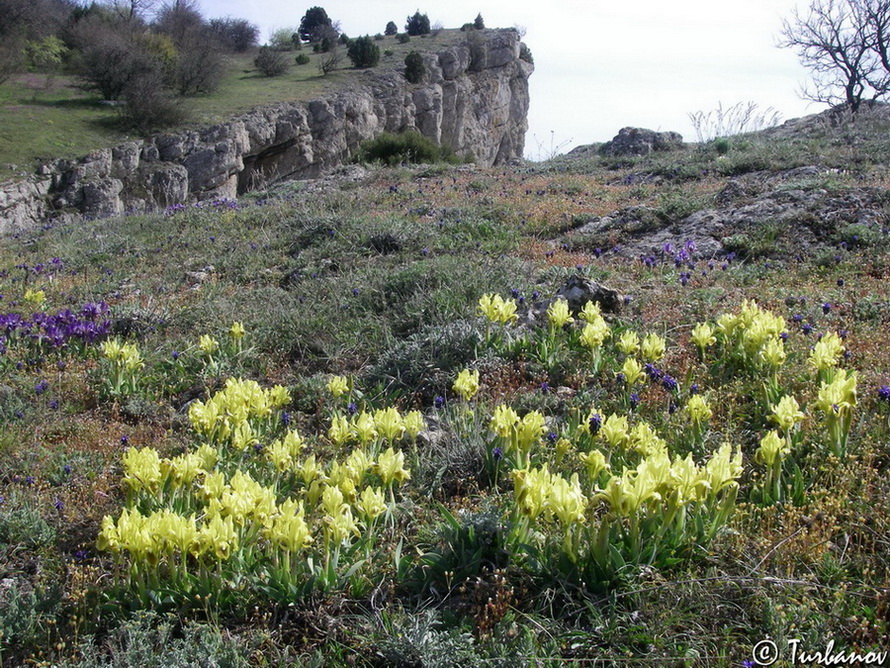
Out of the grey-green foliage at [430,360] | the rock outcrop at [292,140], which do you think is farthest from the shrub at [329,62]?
the grey-green foliage at [430,360]

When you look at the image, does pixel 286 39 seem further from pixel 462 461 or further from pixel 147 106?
pixel 462 461

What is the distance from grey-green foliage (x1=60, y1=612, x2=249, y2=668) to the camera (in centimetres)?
221

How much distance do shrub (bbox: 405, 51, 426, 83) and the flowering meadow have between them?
35.6 metres

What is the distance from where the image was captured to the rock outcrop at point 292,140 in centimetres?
2247

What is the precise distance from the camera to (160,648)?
2.38m

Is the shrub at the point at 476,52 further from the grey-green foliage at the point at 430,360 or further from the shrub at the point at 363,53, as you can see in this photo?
the grey-green foliage at the point at 430,360

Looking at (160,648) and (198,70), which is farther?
(198,70)

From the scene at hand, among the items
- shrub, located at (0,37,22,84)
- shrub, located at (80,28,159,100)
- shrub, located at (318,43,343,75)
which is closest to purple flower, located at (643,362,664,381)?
shrub, located at (80,28,159,100)

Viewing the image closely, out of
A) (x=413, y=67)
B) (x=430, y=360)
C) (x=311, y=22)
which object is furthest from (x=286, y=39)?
(x=430, y=360)

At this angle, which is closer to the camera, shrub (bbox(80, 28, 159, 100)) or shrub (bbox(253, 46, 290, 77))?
shrub (bbox(80, 28, 159, 100))

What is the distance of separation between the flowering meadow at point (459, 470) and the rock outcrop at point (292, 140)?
1287 cm

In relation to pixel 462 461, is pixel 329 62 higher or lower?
higher

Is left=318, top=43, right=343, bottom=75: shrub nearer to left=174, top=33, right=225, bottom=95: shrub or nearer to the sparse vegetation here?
left=174, top=33, right=225, bottom=95: shrub

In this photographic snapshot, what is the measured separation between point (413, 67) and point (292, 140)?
12214mm
